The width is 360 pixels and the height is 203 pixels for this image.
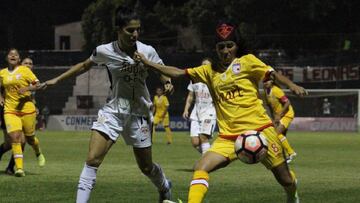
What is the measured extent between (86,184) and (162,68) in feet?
5.42

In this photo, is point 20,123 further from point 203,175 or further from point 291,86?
point 291,86

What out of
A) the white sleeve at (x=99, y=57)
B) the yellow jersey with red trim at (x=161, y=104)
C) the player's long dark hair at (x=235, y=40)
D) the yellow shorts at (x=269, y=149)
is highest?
the player's long dark hair at (x=235, y=40)

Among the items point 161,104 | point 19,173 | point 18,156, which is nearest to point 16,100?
point 18,156

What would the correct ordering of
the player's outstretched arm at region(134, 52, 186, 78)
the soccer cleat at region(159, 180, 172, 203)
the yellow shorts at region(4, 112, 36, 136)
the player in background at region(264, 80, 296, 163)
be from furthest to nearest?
the player in background at region(264, 80, 296, 163) → the yellow shorts at region(4, 112, 36, 136) → the soccer cleat at region(159, 180, 172, 203) → the player's outstretched arm at region(134, 52, 186, 78)

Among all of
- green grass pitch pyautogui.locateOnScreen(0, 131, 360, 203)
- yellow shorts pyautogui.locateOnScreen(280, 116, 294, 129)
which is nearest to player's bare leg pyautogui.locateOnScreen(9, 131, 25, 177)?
green grass pitch pyautogui.locateOnScreen(0, 131, 360, 203)

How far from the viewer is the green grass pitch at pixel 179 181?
11.9 meters

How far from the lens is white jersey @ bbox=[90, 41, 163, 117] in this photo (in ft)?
33.1

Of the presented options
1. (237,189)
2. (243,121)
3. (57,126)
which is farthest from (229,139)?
(57,126)

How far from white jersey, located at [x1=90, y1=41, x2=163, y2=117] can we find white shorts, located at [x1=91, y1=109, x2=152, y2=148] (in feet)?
0.25

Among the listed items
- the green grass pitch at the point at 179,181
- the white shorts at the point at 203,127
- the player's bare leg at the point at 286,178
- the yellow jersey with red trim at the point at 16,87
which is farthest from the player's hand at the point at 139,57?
the white shorts at the point at 203,127

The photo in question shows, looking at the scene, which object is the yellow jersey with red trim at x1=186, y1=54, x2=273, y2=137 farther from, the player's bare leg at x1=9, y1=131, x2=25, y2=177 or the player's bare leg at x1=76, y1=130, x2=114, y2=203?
the player's bare leg at x1=9, y1=131, x2=25, y2=177

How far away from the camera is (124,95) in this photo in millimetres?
10188

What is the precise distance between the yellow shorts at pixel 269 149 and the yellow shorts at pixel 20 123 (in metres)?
7.68

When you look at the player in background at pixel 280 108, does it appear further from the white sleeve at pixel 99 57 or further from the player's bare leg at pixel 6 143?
the white sleeve at pixel 99 57
